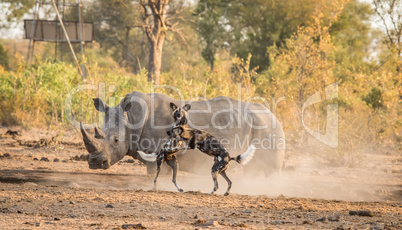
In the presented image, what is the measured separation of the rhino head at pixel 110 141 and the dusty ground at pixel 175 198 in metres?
0.44

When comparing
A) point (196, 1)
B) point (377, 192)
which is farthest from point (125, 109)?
point (196, 1)

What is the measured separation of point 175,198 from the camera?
259 inches

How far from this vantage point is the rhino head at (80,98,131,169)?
7180mm

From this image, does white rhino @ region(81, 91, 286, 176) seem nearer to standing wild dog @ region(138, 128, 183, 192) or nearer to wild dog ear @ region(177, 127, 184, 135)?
standing wild dog @ region(138, 128, 183, 192)

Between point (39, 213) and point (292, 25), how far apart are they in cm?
2157

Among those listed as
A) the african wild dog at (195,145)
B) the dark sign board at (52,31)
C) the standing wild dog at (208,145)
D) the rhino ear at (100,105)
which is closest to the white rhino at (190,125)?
the rhino ear at (100,105)

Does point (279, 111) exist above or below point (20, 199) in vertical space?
above

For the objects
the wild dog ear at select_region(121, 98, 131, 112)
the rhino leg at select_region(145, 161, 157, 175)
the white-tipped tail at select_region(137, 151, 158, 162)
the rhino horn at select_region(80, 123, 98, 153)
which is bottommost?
the rhino leg at select_region(145, 161, 157, 175)

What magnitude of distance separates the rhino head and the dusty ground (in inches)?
17.5

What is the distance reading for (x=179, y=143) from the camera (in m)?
7.18

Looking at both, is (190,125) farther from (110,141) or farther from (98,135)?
(98,135)

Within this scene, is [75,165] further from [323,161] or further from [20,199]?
[323,161]

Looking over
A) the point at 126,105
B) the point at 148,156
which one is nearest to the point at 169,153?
the point at 148,156

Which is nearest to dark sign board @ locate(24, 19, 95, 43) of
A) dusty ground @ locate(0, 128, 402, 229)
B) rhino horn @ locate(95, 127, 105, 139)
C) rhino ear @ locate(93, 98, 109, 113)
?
dusty ground @ locate(0, 128, 402, 229)
